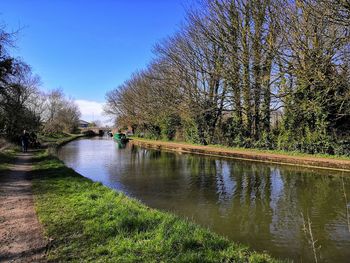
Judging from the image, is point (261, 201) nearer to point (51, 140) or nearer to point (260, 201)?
point (260, 201)

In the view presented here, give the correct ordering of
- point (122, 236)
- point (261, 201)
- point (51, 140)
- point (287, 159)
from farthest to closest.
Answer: point (51, 140) < point (287, 159) < point (261, 201) < point (122, 236)

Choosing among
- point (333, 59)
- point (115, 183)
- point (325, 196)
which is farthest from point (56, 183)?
point (333, 59)

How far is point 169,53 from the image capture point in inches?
1179

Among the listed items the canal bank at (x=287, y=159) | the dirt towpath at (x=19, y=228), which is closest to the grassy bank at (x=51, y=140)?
the canal bank at (x=287, y=159)

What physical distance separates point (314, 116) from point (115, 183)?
1186cm

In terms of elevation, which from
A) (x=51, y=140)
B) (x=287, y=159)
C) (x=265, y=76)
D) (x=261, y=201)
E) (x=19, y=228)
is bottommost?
(x=261, y=201)

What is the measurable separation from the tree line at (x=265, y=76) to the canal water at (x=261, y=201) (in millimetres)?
4281

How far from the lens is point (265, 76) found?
20266 millimetres

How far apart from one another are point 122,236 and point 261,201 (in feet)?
17.9

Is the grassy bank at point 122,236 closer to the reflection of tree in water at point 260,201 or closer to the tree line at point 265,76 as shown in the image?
the reflection of tree in water at point 260,201

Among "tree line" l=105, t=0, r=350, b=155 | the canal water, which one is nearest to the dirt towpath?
the canal water

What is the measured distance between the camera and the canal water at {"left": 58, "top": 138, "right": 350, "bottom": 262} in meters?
6.32

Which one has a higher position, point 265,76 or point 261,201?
point 265,76

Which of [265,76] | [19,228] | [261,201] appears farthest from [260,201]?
[265,76]
